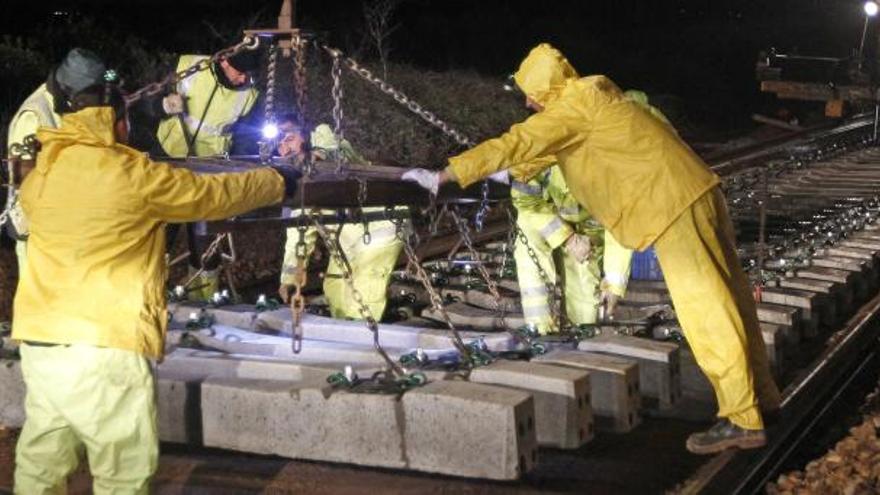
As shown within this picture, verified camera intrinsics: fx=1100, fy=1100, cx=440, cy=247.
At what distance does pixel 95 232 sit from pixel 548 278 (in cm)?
421

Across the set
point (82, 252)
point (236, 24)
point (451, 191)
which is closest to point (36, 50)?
point (236, 24)

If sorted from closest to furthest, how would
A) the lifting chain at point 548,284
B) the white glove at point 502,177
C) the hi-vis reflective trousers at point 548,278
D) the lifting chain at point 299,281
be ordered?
1. the lifting chain at point 299,281
2. the white glove at point 502,177
3. the lifting chain at point 548,284
4. the hi-vis reflective trousers at point 548,278

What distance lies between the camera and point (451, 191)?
6090 millimetres

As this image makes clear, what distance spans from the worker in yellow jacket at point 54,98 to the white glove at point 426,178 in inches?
65.2

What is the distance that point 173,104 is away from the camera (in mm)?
8242

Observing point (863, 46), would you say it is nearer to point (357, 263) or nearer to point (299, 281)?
point (357, 263)

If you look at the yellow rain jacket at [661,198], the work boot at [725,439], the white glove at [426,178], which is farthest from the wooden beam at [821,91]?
the white glove at [426,178]

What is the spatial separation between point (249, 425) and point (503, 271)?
175 inches

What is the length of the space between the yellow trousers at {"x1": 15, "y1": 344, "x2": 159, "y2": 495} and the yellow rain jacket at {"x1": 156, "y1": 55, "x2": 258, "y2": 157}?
428 centimetres

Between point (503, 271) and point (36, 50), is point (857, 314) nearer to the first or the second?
point (503, 271)

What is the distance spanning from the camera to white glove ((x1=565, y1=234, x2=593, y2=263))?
786cm

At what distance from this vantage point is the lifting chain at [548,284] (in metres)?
7.20

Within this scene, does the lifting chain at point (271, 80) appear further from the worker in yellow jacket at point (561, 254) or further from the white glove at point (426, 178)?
the worker in yellow jacket at point (561, 254)

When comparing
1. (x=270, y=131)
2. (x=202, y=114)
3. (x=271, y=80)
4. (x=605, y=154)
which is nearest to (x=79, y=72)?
(x=271, y=80)
